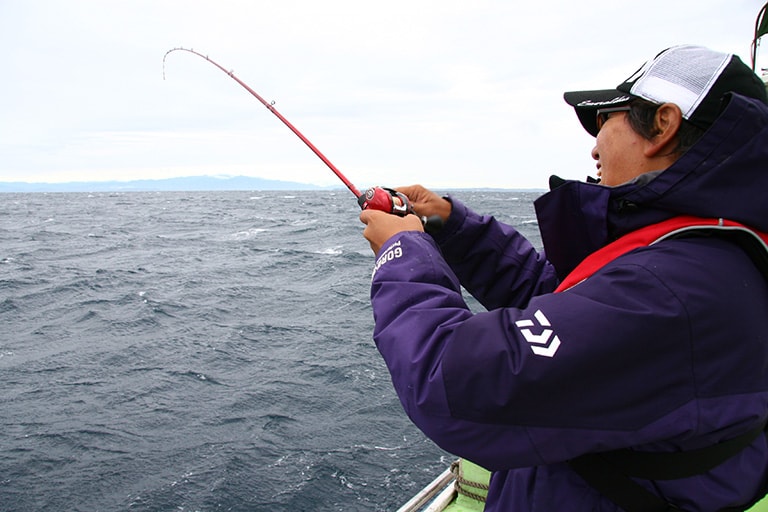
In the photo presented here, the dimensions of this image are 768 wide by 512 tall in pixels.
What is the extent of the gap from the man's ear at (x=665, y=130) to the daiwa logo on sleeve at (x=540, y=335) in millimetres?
526

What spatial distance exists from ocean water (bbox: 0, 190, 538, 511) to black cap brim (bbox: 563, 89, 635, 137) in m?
4.27

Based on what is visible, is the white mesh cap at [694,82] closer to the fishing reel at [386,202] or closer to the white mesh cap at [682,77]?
the white mesh cap at [682,77]

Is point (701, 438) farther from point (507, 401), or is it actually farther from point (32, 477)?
point (32, 477)

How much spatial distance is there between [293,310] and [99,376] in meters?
4.47

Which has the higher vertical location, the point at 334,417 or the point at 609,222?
the point at 609,222

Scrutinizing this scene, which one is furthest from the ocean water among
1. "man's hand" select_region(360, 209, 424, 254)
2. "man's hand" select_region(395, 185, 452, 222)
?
"man's hand" select_region(360, 209, 424, 254)

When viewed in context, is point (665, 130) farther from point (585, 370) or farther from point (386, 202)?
point (386, 202)

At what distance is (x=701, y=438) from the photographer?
1062mm

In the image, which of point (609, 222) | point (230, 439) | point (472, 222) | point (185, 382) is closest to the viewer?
point (609, 222)

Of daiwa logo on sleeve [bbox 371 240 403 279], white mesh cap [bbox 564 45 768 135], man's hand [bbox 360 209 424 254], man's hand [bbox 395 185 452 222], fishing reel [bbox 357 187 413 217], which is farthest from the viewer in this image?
man's hand [bbox 395 185 452 222]

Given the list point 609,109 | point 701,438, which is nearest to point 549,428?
point 701,438

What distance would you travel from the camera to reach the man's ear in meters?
1.21

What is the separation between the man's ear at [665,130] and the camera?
1207 millimetres

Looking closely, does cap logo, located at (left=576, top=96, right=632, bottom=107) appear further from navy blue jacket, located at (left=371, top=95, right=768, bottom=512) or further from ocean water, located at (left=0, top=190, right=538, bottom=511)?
ocean water, located at (left=0, top=190, right=538, bottom=511)
